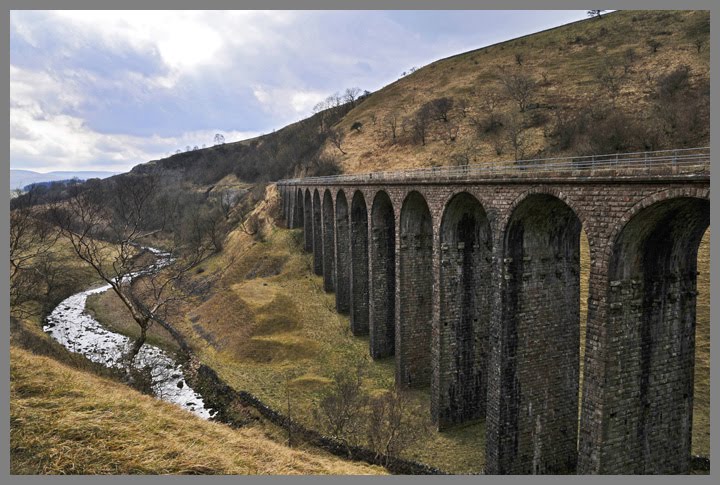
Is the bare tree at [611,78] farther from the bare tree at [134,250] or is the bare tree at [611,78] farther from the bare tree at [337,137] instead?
the bare tree at [134,250]

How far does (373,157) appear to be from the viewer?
77062mm

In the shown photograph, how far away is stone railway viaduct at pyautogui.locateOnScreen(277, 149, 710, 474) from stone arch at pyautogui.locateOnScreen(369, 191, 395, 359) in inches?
69.2

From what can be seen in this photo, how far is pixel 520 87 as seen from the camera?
69875 mm

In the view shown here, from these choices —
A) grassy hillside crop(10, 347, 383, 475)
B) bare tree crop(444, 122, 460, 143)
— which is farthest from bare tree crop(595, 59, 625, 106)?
grassy hillside crop(10, 347, 383, 475)

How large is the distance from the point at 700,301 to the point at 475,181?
16.7 meters

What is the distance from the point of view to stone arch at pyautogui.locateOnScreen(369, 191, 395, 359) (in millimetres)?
30656

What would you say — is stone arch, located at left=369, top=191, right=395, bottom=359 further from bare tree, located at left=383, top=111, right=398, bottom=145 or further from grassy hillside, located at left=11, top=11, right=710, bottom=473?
bare tree, located at left=383, top=111, right=398, bottom=145

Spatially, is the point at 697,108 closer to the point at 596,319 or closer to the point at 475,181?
the point at 475,181

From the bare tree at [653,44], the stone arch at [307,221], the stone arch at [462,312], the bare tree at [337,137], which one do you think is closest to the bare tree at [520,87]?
the bare tree at [653,44]

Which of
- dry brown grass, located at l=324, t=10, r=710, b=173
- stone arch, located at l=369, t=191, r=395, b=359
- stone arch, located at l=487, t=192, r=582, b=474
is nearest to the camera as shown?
stone arch, located at l=487, t=192, r=582, b=474

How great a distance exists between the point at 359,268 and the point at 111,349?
67.8 ft

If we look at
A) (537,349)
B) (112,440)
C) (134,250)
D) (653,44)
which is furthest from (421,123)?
(112,440)

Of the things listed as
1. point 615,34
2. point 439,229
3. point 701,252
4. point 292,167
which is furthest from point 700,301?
point 292,167

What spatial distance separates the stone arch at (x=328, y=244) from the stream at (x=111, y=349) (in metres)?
15.4
